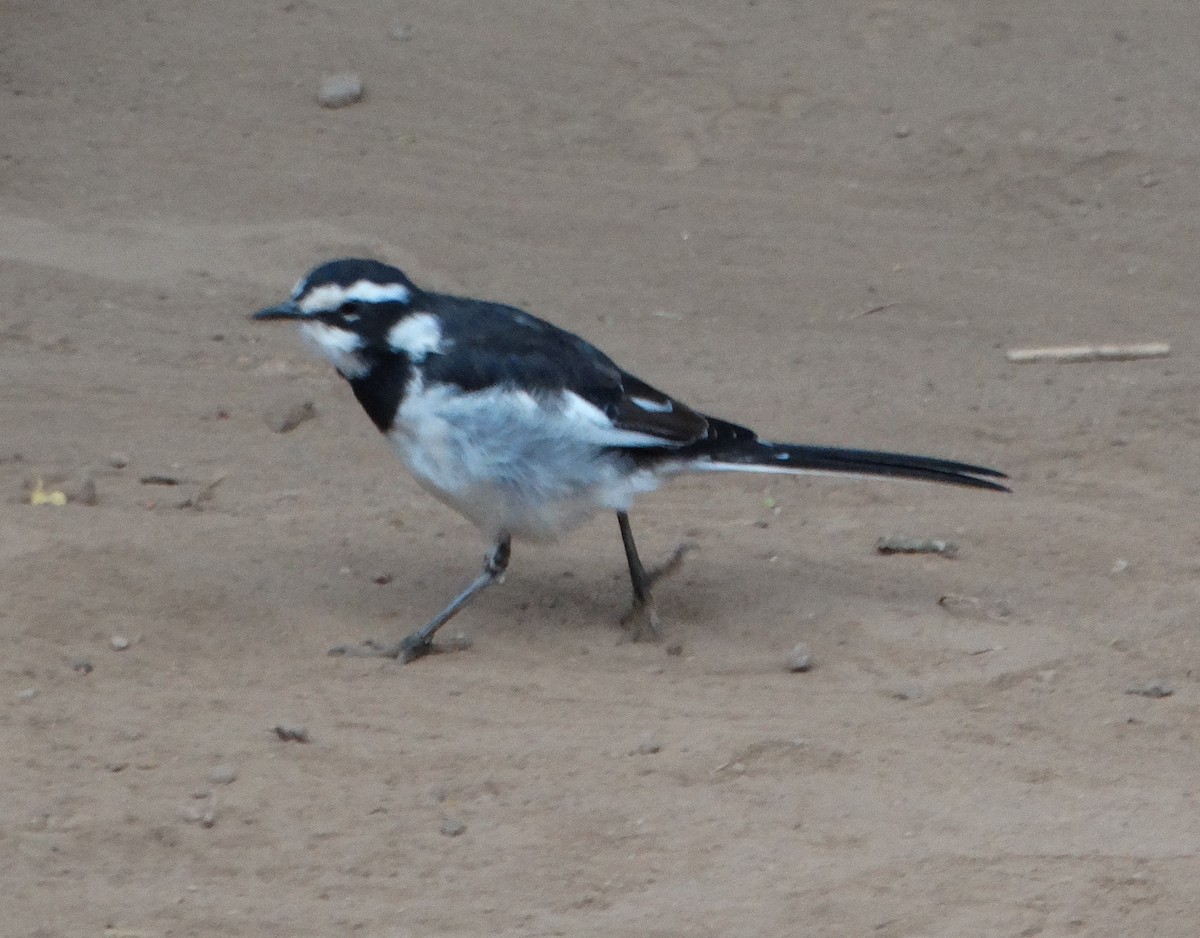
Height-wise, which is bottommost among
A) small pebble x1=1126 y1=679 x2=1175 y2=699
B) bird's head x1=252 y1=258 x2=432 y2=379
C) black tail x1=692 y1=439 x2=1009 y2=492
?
small pebble x1=1126 y1=679 x2=1175 y2=699

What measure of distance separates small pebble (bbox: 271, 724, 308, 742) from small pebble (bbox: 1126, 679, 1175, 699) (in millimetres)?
2065

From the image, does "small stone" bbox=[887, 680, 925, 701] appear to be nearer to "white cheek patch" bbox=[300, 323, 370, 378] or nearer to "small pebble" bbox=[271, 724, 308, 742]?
"small pebble" bbox=[271, 724, 308, 742]

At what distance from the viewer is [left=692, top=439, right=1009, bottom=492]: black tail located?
5.12m

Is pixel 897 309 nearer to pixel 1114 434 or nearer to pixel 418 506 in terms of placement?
pixel 1114 434

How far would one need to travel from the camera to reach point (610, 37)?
9.70 m

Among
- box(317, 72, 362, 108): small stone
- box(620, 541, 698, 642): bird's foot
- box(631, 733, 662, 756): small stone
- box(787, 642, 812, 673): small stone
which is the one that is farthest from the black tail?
box(317, 72, 362, 108): small stone

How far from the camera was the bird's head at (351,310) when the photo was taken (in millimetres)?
4824

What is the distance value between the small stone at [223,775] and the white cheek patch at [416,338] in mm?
1307

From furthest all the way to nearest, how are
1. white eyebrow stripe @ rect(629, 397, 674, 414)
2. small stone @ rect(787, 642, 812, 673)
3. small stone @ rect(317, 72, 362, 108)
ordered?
small stone @ rect(317, 72, 362, 108)
white eyebrow stripe @ rect(629, 397, 674, 414)
small stone @ rect(787, 642, 812, 673)

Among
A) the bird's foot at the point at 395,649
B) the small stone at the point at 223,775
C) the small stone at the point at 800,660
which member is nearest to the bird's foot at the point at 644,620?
the small stone at the point at 800,660

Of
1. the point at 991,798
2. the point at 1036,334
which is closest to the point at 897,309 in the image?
the point at 1036,334

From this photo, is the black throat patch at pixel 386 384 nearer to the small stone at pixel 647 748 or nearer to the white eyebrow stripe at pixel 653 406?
the white eyebrow stripe at pixel 653 406

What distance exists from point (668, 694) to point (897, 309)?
375 cm

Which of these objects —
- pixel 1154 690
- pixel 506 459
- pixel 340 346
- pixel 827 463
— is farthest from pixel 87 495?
pixel 1154 690
